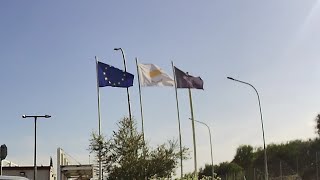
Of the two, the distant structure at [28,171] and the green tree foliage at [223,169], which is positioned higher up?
the green tree foliage at [223,169]

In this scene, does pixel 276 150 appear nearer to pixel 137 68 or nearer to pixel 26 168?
pixel 26 168

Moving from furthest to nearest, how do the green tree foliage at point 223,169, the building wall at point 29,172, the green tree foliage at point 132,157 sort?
the green tree foliage at point 223,169
the building wall at point 29,172
the green tree foliage at point 132,157

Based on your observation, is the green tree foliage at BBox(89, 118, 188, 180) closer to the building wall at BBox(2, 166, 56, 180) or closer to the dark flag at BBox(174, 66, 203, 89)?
the dark flag at BBox(174, 66, 203, 89)

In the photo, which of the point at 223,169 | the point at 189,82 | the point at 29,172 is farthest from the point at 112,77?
the point at 223,169

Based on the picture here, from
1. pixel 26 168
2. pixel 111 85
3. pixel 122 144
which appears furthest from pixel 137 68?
pixel 26 168

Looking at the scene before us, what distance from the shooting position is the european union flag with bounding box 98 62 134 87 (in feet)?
118

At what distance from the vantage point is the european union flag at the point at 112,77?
3606cm

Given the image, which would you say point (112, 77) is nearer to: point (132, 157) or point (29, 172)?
point (132, 157)

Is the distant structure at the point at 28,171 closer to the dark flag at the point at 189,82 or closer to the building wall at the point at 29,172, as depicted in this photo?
the building wall at the point at 29,172

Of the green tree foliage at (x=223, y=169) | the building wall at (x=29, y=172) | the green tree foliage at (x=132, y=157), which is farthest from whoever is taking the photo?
the green tree foliage at (x=223, y=169)

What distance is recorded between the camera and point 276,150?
4063 inches

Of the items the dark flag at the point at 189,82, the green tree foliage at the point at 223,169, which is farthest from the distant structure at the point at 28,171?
the green tree foliage at the point at 223,169

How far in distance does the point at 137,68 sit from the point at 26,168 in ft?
77.2

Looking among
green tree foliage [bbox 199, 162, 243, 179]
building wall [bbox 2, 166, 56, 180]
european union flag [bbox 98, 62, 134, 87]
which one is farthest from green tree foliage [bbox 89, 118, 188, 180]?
green tree foliage [bbox 199, 162, 243, 179]
